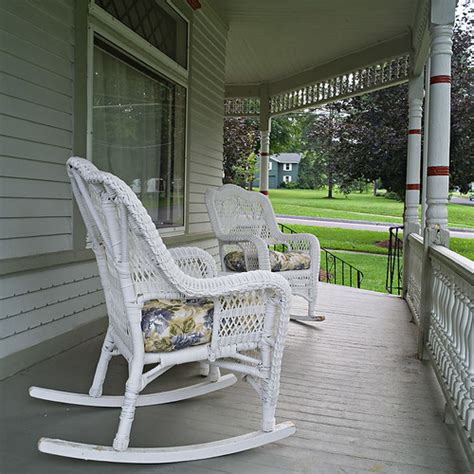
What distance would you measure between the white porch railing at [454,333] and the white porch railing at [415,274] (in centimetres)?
96

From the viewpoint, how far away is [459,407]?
1.97m

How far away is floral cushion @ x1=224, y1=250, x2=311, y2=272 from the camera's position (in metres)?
3.80

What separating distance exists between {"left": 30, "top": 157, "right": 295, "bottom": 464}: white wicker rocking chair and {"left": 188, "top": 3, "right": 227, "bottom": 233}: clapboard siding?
9.86 ft

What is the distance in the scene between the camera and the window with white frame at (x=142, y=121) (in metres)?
3.24

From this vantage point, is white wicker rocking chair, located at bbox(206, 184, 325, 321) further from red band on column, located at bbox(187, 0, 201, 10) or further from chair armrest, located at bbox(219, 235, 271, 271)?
red band on column, located at bbox(187, 0, 201, 10)

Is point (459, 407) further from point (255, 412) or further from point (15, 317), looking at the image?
point (15, 317)

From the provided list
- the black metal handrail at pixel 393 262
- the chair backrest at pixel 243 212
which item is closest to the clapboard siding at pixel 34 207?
the chair backrest at pixel 243 212

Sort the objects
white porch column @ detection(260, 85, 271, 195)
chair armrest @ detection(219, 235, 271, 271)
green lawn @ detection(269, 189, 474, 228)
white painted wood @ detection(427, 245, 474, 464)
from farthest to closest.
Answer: green lawn @ detection(269, 189, 474, 228) → white porch column @ detection(260, 85, 271, 195) → chair armrest @ detection(219, 235, 271, 271) → white painted wood @ detection(427, 245, 474, 464)

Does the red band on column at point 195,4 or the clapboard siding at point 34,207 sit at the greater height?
the red band on column at point 195,4

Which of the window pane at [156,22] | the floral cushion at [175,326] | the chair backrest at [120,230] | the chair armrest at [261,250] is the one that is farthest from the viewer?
the chair armrest at [261,250]

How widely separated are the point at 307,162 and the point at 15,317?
95.4ft

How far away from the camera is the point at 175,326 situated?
178 cm

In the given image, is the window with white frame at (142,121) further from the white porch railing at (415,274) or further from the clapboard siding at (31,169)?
the white porch railing at (415,274)

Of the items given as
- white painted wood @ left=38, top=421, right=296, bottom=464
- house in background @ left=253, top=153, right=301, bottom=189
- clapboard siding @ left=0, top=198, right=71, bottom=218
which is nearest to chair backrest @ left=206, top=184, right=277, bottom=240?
clapboard siding @ left=0, top=198, right=71, bottom=218
